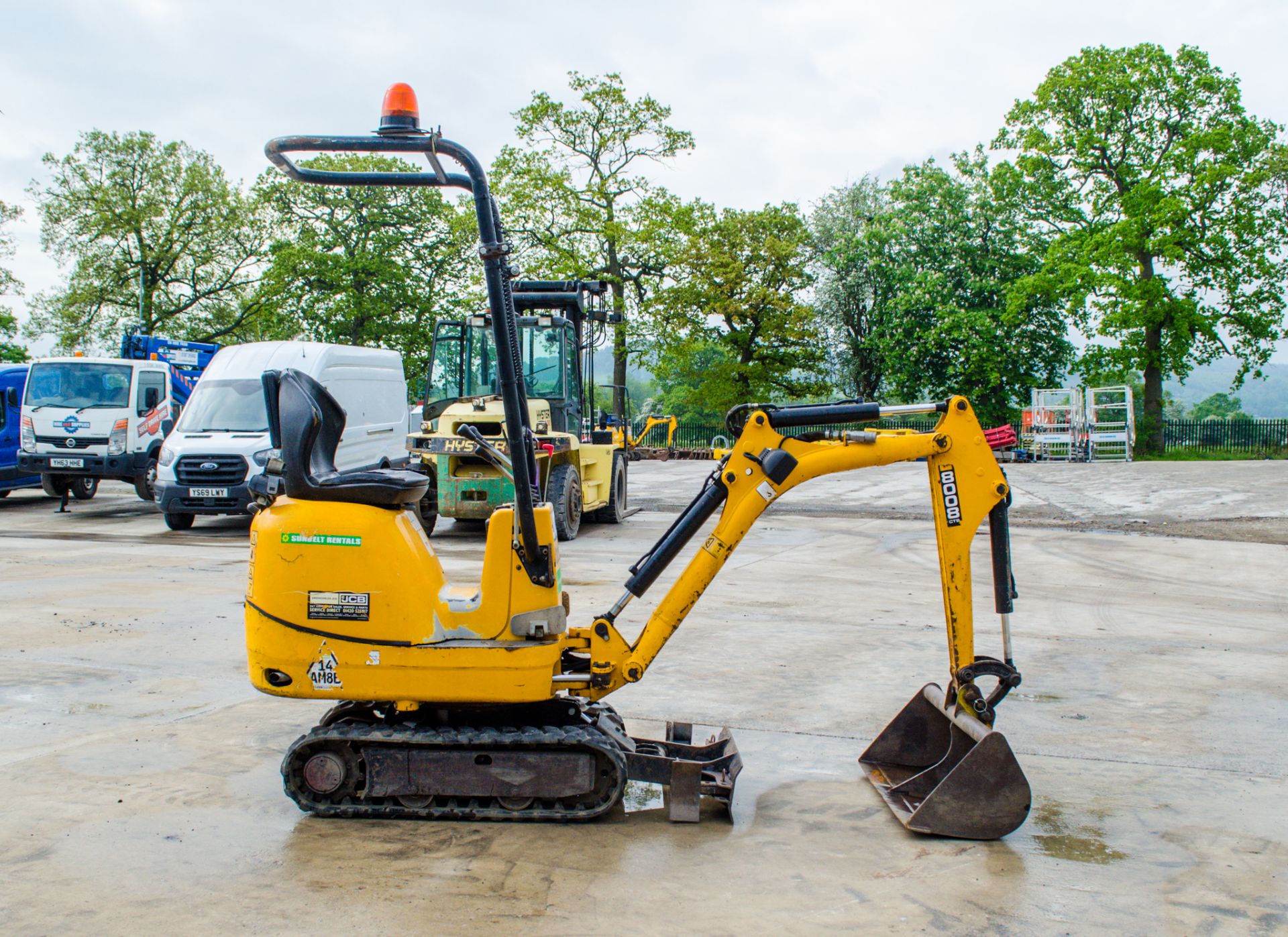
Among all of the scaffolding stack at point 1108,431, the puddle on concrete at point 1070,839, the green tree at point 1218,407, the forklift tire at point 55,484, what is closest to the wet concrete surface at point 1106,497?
the scaffolding stack at point 1108,431

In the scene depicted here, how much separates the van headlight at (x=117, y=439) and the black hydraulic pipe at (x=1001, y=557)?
16.1 meters

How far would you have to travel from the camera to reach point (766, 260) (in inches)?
1614

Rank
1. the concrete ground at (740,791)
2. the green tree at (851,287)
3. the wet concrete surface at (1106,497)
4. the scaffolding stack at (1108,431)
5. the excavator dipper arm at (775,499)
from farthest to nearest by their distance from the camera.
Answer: the green tree at (851,287) < the scaffolding stack at (1108,431) < the wet concrete surface at (1106,497) < the excavator dipper arm at (775,499) < the concrete ground at (740,791)

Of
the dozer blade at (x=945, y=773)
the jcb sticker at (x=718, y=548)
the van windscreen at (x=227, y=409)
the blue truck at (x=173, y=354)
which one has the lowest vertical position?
the dozer blade at (x=945, y=773)

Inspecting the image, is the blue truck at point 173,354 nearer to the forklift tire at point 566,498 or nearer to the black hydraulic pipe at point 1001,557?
the forklift tire at point 566,498

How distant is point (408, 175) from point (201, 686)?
3.61 meters

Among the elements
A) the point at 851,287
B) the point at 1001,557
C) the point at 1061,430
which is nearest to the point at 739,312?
the point at 851,287

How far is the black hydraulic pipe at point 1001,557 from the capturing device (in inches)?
174

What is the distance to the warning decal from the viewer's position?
410cm

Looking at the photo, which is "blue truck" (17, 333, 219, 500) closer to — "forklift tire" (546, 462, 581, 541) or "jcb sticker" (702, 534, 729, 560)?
"forklift tire" (546, 462, 581, 541)

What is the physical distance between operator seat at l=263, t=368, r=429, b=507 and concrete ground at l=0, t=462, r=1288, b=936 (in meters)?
1.31

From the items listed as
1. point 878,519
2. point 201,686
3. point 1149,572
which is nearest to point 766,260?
point 878,519

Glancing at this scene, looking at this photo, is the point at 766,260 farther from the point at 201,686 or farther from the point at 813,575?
the point at 201,686

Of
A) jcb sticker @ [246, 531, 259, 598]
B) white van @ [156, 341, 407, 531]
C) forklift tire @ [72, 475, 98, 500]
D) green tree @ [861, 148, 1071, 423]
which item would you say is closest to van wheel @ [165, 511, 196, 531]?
white van @ [156, 341, 407, 531]
